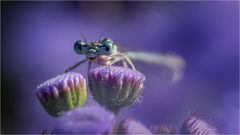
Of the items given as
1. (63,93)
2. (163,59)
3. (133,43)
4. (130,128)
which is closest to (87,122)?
A: (130,128)

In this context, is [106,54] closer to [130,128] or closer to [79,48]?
[79,48]

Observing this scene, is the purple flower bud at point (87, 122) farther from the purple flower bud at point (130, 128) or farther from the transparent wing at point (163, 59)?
the transparent wing at point (163, 59)

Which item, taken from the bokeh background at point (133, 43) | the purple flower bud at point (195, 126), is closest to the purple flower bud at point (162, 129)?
the purple flower bud at point (195, 126)

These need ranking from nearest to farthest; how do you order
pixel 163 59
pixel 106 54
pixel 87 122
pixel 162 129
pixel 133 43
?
pixel 87 122 < pixel 162 129 < pixel 106 54 < pixel 163 59 < pixel 133 43

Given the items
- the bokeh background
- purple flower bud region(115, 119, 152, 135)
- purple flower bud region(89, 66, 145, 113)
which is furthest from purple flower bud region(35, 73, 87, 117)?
the bokeh background

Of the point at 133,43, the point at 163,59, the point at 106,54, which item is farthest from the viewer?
the point at 133,43

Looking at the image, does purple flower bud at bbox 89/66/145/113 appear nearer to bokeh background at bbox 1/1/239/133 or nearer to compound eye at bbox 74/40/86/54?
compound eye at bbox 74/40/86/54
